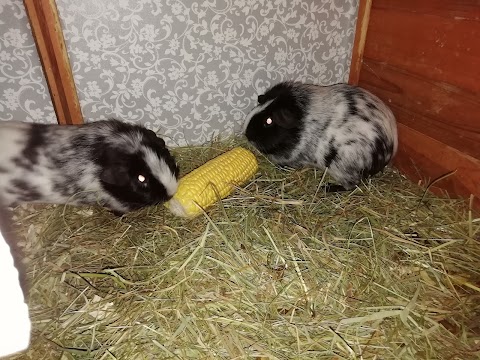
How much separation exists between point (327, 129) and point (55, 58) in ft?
5.88

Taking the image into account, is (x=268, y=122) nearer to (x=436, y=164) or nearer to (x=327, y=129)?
(x=327, y=129)

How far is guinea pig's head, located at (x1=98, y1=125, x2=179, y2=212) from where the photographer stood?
2010 millimetres

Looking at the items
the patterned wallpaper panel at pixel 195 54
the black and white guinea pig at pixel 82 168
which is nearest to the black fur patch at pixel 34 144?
the black and white guinea pig at pixel 82 168

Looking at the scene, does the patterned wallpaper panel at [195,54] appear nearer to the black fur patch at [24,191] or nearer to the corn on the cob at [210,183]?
the corn on the cob at [210,183]

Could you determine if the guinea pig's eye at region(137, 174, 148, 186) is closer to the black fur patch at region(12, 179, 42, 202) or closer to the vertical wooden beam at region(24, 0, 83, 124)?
the black fur patch at region(12, 179, 42, 202)

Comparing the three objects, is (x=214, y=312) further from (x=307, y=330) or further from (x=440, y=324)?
(x=440, y=324)

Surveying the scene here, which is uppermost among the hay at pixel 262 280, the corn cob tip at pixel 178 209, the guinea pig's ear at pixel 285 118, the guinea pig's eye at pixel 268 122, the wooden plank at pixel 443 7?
the wooden plank at pixel 443 7

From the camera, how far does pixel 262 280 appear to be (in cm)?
166

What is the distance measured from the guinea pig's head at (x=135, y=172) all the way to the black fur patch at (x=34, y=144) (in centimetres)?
35

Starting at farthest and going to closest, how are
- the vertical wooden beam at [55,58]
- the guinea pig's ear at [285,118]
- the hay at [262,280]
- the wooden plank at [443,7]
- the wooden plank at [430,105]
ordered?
the guinea pig's ear at [285,118], the vertical wooden beam at [55,58], the wooden plank at [430,105], the wooden plank at [443,7], the hay at [262,280]

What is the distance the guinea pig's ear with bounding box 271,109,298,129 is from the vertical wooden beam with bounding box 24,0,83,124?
1344mm

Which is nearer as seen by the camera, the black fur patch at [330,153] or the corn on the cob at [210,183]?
the corn on the cob at [210,183]

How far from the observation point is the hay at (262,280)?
1420mm

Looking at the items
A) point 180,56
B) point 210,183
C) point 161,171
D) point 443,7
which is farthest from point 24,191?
point 443,7
